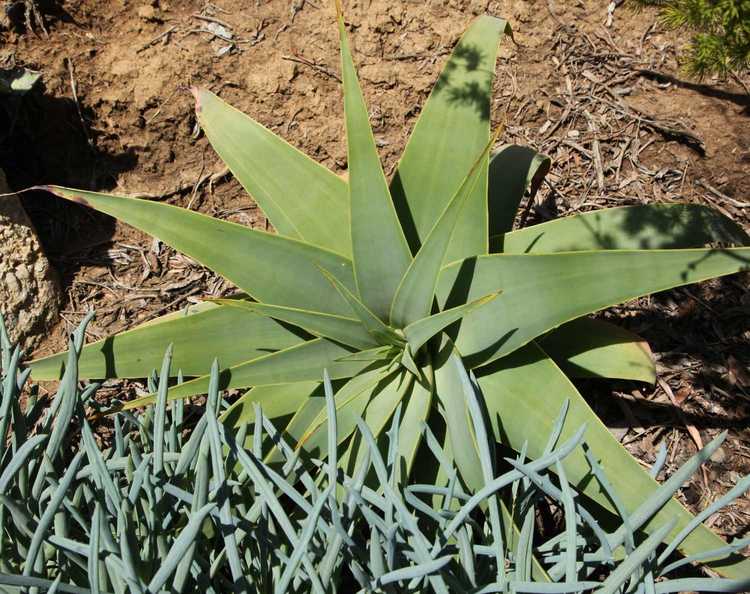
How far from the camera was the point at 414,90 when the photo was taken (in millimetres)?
2889

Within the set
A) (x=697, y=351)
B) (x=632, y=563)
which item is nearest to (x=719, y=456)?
(x=697, y=351)

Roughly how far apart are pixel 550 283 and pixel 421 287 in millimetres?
304

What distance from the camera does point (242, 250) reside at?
5.80 ft

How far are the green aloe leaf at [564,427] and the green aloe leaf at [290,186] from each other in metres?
0.56

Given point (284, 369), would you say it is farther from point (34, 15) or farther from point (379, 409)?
point (34, 15)

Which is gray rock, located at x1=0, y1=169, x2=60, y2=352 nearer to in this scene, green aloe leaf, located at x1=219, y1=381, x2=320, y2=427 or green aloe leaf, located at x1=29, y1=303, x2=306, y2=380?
green aloe leaf, located at x1=29, y1=303, x2=306, y2=380

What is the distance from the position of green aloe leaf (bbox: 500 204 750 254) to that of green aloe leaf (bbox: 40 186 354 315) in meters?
0.53

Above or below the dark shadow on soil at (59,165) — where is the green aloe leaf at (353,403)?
below

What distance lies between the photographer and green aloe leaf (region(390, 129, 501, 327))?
1.48 metres

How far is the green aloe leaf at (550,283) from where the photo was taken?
57.4 inches

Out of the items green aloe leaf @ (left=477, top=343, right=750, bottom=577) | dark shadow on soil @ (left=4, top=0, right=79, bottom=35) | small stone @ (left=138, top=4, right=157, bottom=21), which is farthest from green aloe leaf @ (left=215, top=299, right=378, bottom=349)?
dark shadow on soil @ (left=4, top=0, right=79, bottom=35)

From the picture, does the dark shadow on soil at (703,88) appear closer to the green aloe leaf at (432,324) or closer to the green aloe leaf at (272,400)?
the green aloe leaf at (432,324)

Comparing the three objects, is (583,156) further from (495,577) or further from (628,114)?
(495,577)

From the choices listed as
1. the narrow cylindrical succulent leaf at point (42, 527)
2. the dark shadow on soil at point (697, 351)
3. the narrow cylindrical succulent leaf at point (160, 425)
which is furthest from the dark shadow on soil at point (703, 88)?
the narrow cylindrical succulent leaf at point (42, 527)
